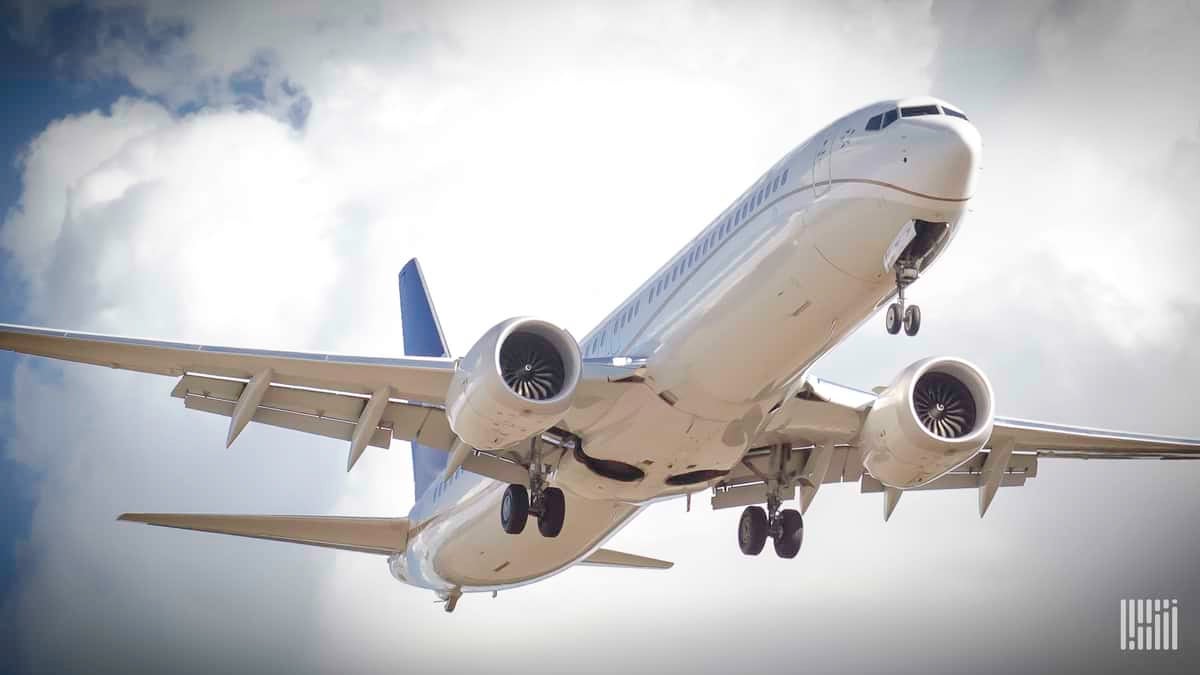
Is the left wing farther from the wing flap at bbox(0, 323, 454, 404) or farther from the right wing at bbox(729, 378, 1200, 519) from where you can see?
the right wing at bbox(729, 378, 1200, 519)

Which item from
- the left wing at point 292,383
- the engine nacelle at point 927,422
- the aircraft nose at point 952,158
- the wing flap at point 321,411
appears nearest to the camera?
the aircraft nose at point 952,158

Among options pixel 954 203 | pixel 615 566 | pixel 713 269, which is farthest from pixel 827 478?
pixel 954 203

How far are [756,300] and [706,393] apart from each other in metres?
1.83

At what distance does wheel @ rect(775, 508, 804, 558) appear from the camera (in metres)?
22.8

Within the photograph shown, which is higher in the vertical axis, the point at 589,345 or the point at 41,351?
the point at 589,345

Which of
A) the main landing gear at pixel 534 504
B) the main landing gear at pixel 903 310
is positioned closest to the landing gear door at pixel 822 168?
the main landing gear at pixel 903 310

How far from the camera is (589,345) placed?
2227cm

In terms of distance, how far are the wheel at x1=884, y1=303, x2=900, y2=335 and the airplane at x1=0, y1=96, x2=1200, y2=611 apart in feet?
0.09

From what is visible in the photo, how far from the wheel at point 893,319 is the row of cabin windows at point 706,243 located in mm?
2412

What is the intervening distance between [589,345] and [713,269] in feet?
16.0

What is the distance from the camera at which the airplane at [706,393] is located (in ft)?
53.1

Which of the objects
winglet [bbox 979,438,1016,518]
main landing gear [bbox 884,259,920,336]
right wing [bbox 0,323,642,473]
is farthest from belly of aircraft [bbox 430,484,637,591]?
main landing gear [bbox 884,259,920,336]

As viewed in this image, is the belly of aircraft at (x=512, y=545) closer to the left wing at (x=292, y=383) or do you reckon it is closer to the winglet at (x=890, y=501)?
the left wing at (x=292, y=383)

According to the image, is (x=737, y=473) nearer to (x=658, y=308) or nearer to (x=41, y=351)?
(x=658, y=308)
